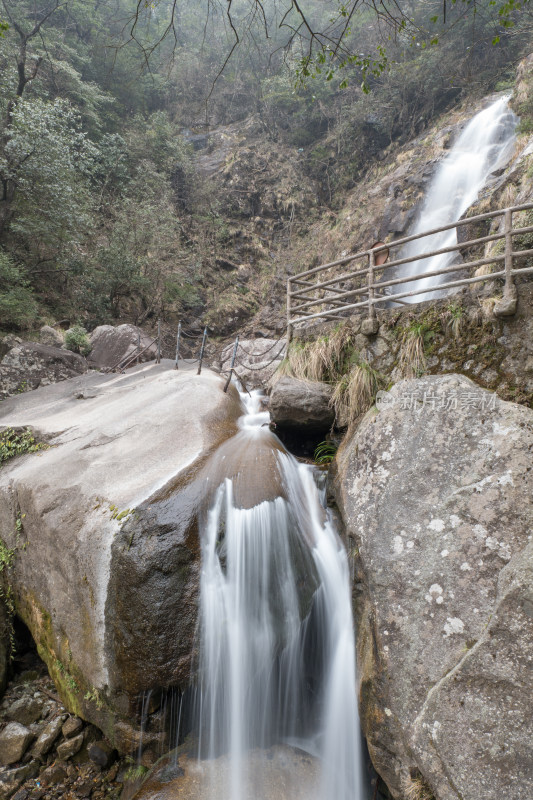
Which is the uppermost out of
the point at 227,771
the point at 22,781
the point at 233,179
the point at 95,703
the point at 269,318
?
the point at 233,179

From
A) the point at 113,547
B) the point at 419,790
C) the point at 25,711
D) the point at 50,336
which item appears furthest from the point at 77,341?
the point at 419,790

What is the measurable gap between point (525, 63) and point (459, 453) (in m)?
18.0

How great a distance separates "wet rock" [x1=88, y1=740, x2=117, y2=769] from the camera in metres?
4.51

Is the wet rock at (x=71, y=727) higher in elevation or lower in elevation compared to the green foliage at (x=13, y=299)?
lower

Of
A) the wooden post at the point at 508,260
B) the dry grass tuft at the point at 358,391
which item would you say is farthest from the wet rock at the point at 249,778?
the wooden post at the point at 508,260

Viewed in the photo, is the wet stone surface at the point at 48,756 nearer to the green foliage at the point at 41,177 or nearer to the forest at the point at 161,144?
the forest at the point at 161,144

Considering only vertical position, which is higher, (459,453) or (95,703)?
(459,453)

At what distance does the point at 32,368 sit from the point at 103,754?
361 inches

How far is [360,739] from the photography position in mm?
4363

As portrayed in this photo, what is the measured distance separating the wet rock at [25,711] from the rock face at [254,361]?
28.1 ft

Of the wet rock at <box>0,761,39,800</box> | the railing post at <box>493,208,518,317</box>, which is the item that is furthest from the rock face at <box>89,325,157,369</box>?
the railing post at <box>493,208,518,317</box>

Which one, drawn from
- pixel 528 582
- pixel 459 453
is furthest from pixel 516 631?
pixel 459 453

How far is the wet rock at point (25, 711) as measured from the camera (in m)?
4.96

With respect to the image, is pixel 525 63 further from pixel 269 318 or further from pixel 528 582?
pixel 528 582
